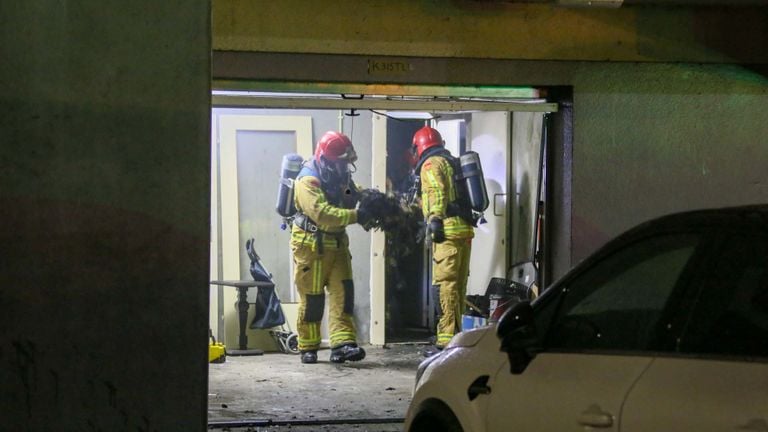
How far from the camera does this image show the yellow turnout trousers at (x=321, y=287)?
11.6 metres

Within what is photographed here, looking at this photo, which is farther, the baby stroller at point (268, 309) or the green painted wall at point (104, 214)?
the baby stroller at point (268, 309)

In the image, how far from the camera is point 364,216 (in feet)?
38.7

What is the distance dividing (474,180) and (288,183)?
6.69 feet

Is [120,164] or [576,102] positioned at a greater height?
[576,102]

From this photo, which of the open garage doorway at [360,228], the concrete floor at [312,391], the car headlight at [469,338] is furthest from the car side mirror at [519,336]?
the open garage doorway at [360,228]

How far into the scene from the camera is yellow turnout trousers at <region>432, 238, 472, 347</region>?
11.7 meters

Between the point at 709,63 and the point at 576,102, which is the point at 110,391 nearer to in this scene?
the point at 576,102

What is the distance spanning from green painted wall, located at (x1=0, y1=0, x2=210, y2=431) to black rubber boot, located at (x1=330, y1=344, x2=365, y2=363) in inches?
211

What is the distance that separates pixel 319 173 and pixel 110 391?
5807 millimetres

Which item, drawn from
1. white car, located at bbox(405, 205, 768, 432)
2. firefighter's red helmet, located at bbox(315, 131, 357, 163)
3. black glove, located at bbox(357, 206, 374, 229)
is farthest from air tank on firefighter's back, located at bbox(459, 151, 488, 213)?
white car, located at bbox(405, 205, 768, 432)

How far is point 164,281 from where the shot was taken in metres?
6.17

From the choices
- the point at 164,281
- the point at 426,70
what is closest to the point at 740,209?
the point at 164,281

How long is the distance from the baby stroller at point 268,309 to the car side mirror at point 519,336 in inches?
312

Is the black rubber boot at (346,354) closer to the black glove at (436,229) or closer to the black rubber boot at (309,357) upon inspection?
the black rubber boot at (309,357)
